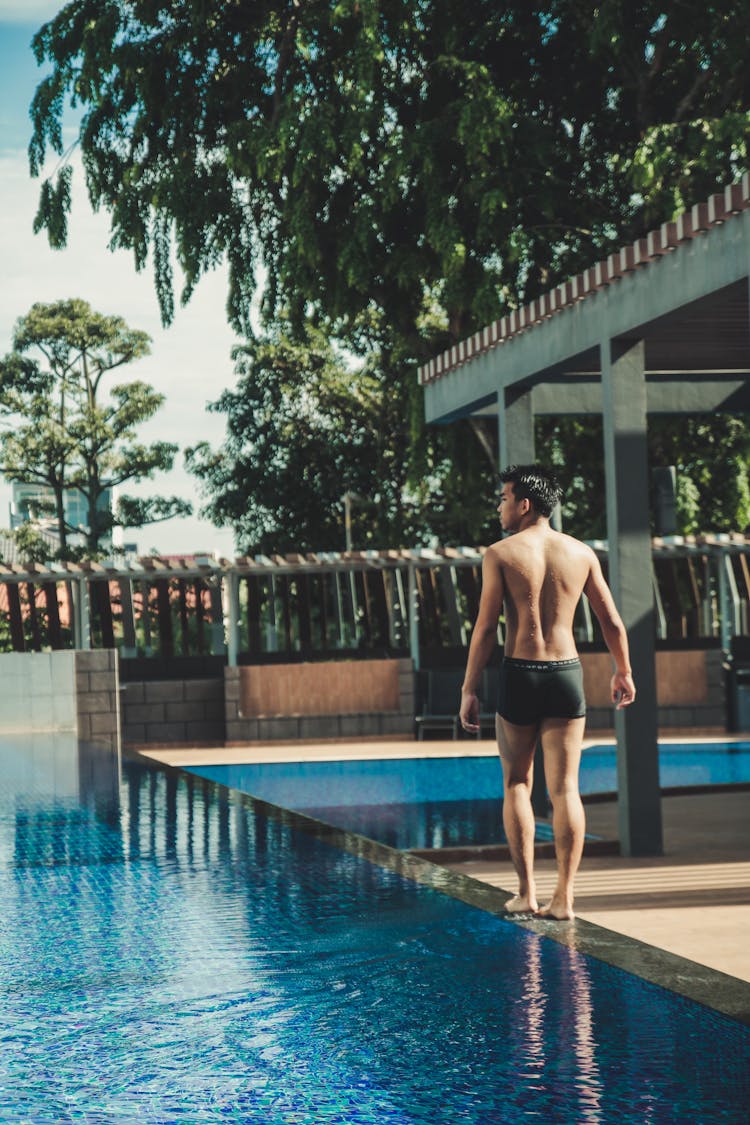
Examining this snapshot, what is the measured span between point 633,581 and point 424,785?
179 inches

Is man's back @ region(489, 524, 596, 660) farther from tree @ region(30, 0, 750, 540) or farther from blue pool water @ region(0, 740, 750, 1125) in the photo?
tree @ region(30, 0, 750, 540)

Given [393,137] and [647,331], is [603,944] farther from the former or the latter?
[393,137]

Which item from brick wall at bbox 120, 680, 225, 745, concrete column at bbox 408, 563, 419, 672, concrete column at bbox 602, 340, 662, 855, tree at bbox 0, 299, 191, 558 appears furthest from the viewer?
tree at bbox 0, 299, 191, 558

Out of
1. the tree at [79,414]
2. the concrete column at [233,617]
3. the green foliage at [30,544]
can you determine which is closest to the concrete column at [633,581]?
the concrete column at [233,617]

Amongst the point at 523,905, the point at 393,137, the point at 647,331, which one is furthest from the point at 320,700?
the point at 523,905

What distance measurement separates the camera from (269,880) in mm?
5578

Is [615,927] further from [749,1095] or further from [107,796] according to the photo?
[107,796]

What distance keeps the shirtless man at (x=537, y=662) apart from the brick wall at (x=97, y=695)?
31.3ft

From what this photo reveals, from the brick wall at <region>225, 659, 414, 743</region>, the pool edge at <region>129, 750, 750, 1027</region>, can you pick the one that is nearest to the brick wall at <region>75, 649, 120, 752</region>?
the brick wall at <region>225, 659, 414, 743</region>

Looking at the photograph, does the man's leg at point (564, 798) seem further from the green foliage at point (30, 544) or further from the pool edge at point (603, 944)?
the green foliage at point (30, 544)

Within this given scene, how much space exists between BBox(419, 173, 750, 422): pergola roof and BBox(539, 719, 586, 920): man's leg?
204 centimetres

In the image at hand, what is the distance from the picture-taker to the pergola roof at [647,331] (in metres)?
5.94

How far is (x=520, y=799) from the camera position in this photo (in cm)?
484

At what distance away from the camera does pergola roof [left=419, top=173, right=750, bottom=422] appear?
19.5 ft
